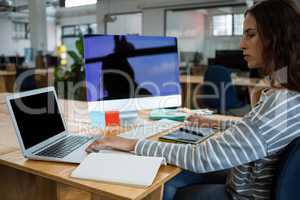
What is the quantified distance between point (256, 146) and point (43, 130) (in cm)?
84

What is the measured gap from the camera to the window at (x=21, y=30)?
13.2 m

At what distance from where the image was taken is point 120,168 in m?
0.99

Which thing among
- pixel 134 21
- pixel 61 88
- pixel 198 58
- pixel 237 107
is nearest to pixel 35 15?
pixel 134 21

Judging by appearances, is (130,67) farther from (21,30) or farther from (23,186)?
(21,30)

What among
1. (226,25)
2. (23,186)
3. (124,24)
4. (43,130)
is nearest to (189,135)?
(43,130)

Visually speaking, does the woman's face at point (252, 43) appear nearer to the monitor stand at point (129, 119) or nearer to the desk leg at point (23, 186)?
the monitor stand at point (129, 119)

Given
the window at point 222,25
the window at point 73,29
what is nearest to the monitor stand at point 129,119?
the window at point 222,25

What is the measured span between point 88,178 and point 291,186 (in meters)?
0.63

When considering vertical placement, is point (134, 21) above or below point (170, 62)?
above

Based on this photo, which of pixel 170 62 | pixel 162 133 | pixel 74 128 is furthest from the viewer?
pixel 170 62

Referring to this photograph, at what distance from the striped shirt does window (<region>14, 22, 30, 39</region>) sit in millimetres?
13760

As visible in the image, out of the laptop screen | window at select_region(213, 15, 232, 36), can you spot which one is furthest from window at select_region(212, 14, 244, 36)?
the laptop screen

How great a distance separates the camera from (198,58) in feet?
24.5

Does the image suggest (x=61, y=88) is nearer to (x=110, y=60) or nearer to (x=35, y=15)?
(x=110, y=60)
